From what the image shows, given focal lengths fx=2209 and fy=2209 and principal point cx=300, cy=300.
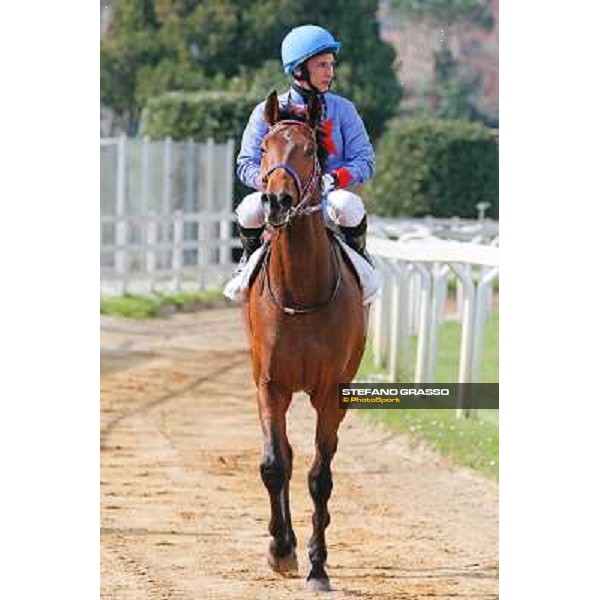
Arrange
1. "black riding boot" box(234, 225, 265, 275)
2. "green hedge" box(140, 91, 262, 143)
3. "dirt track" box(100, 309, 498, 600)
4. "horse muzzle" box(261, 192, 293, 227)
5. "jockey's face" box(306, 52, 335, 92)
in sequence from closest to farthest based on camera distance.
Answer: "horse muzzle" box(261, 192, 293, 227) → "jockey's face" box(306, 52, 335, 92) → "black riding boot" box(234, 225, 265, 275) → "dirt track" box(100, 309, 498, 600) → "green hedge" box(140, 91, 262, 143)

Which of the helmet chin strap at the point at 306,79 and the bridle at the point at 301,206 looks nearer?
Answer: the bridle at the point at 301,206

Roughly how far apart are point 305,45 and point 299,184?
592 mm

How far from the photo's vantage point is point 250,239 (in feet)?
24.9

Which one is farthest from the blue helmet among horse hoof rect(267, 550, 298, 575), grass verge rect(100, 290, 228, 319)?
grass verge rect(100, 290, 228, 319)

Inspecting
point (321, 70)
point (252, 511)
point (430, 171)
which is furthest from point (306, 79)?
point (430, 171)

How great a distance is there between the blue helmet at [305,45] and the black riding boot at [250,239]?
57 cm

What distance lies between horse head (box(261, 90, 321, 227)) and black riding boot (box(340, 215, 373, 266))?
430 mm

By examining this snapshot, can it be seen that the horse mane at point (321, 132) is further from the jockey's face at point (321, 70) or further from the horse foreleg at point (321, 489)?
the horse foreleg at point (321, 489)

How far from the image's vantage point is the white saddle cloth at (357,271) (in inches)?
299

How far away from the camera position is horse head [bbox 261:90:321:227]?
22.9 ft

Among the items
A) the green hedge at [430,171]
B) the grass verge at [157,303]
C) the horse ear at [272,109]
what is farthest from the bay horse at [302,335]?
the grass verge at [157,303]

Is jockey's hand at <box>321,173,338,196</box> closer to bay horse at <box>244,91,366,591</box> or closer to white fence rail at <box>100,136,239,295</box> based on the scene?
bay horse at <box>244,91,366,591</box>
